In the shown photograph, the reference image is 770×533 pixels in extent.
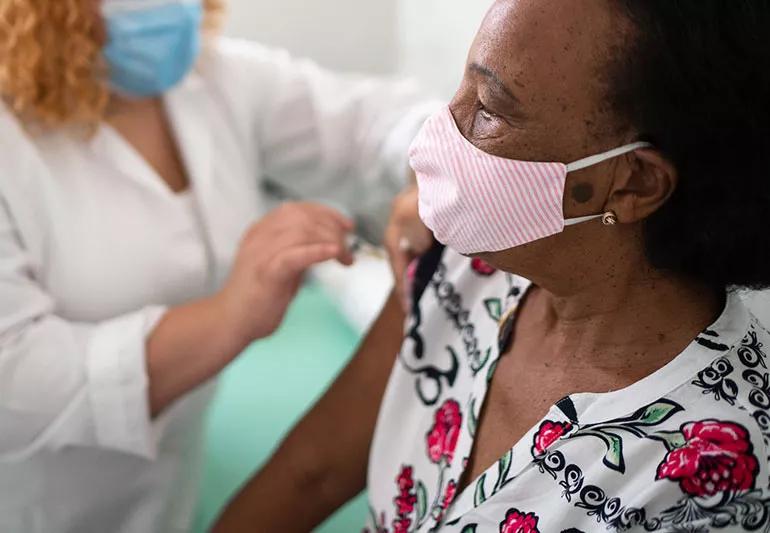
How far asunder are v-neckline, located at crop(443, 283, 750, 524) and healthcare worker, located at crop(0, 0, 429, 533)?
1.38 ft

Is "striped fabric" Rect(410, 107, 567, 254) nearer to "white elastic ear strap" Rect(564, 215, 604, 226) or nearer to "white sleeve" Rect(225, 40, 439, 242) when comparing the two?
"white elastic ear strap" Rect(564, 215, 604, 226)

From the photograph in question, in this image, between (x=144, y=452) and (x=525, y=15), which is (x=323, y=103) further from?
(x=525, y=15)

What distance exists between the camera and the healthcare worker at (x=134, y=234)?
119 cm

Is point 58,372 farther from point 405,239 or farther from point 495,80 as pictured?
point 495,80

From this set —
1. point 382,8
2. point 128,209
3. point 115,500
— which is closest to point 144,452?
point 115,500

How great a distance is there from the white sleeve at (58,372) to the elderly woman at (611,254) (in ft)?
1.60

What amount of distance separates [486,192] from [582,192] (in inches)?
3.5

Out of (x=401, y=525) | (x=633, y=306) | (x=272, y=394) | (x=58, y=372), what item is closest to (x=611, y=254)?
(x=633, y=306)

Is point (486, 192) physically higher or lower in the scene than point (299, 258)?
higher

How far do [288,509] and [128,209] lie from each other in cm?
52

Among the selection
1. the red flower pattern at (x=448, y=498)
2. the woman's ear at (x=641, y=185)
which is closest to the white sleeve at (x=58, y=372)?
the red flower pattern at (x=448, y=498)

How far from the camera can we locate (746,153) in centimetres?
72

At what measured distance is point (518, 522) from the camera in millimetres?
839

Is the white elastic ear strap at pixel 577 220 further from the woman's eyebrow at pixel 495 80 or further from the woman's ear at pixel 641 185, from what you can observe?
the woman's eyebrow at pixel 495 80
